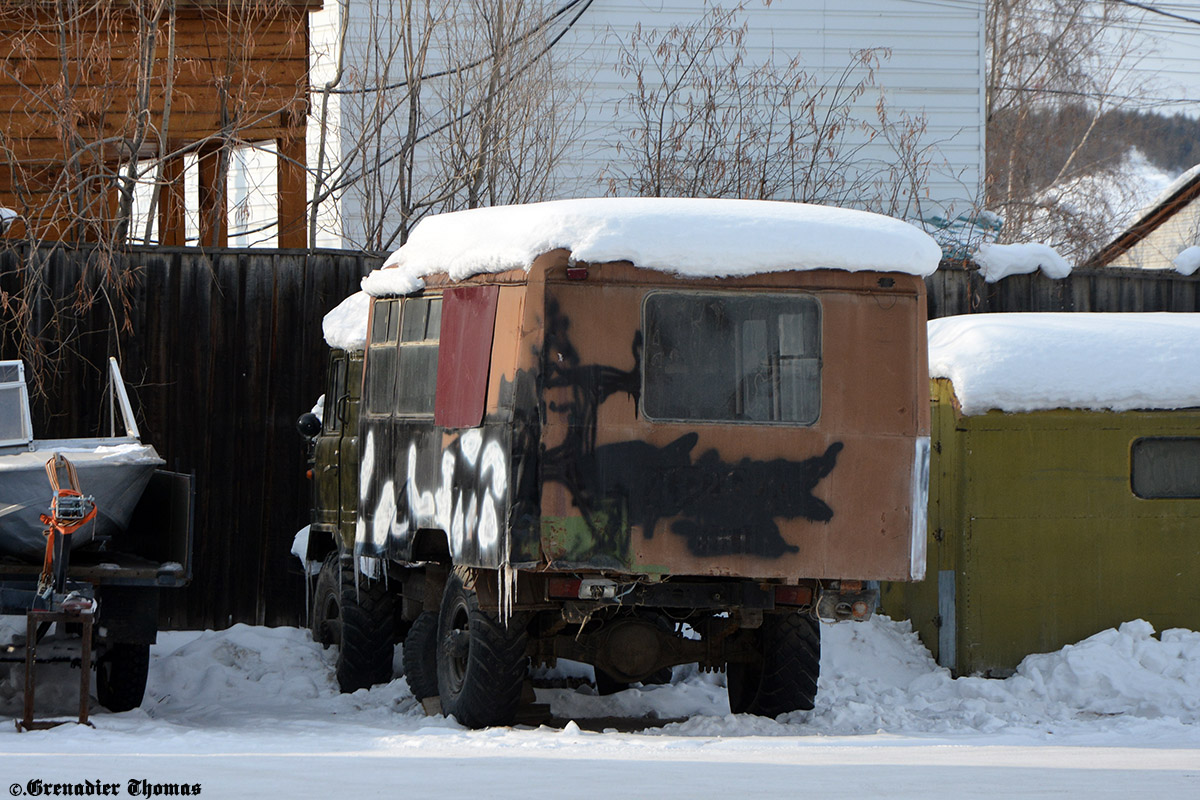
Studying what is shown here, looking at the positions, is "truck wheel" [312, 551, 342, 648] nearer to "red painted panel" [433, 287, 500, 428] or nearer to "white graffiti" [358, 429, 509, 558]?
"white graffiti" [358, 429, 509, 558]

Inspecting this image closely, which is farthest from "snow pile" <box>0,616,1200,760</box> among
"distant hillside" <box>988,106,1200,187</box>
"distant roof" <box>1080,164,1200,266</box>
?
"distant roof" <box>1080,164,1200,266</box>

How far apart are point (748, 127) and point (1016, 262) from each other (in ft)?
14.3

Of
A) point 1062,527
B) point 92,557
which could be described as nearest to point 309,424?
point 92,557

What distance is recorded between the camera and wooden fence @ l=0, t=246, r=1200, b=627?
447 inches

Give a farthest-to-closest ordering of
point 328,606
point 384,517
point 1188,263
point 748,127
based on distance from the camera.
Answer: point 748,127, point 1188,263, point 328,606, point 384,517

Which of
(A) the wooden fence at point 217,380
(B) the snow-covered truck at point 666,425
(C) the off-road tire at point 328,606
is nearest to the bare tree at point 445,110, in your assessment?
(A) the wooden fence at point 217,380

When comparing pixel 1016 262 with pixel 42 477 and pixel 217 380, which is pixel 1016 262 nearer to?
pixel 217 380

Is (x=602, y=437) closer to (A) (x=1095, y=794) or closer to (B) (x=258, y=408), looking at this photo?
(A) (x=1095, y=794)

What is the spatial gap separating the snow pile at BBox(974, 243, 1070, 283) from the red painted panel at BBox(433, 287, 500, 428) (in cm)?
661

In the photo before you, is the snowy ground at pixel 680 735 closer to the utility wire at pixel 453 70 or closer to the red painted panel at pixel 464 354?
the red painted panel at pixel 464 354

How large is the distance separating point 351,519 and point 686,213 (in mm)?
3559

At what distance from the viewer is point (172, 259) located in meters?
11.6

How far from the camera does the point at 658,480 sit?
24.0 feet

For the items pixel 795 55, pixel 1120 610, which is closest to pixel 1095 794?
pixel 1120 610
